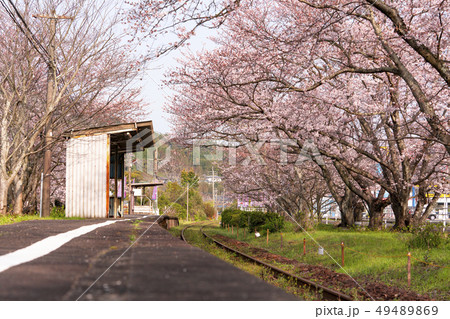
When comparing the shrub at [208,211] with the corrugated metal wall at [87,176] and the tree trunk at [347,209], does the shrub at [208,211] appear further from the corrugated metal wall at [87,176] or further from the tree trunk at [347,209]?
the corrugated metal wall at [87,176]

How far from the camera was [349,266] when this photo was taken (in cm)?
1364

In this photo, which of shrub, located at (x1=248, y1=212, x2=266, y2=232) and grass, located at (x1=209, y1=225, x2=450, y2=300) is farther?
shrub, located at (x1=248, y1=212, x2=266, y2=232)

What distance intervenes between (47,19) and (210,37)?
8.39 m

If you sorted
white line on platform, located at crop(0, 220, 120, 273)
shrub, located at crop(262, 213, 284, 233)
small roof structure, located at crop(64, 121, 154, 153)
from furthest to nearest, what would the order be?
1. shrub, located at crop(262, 213, 284, 233)
2. small roof structure, located at crop(64, 121, 154, 153)
3. white line on platform, located at crop(0, 220, 120, 273)

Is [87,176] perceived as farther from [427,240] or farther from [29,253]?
[29,253]

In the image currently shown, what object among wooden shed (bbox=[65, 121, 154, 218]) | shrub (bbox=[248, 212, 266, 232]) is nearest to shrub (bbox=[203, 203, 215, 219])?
shrub (bbox=[248, 212, 266, 232])

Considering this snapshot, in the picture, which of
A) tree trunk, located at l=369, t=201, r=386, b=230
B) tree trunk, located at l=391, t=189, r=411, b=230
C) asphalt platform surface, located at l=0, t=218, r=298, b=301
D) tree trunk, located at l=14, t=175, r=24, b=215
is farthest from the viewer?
tree trunk, located at l=369, t=201, r=386, b=230

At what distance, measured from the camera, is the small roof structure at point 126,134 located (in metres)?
21.5

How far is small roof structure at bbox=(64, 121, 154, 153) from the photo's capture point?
21484 mm

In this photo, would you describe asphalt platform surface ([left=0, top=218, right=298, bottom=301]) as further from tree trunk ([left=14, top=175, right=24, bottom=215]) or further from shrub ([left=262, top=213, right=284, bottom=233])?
shrub ([left=262, top=213, right=284, bottom=233])

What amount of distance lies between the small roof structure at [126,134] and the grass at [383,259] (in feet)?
29.5

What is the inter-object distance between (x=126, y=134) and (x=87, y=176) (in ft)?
10.2

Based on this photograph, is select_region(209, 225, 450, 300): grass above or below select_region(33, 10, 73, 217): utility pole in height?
below

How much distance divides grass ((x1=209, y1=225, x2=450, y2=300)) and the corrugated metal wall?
8384mm
